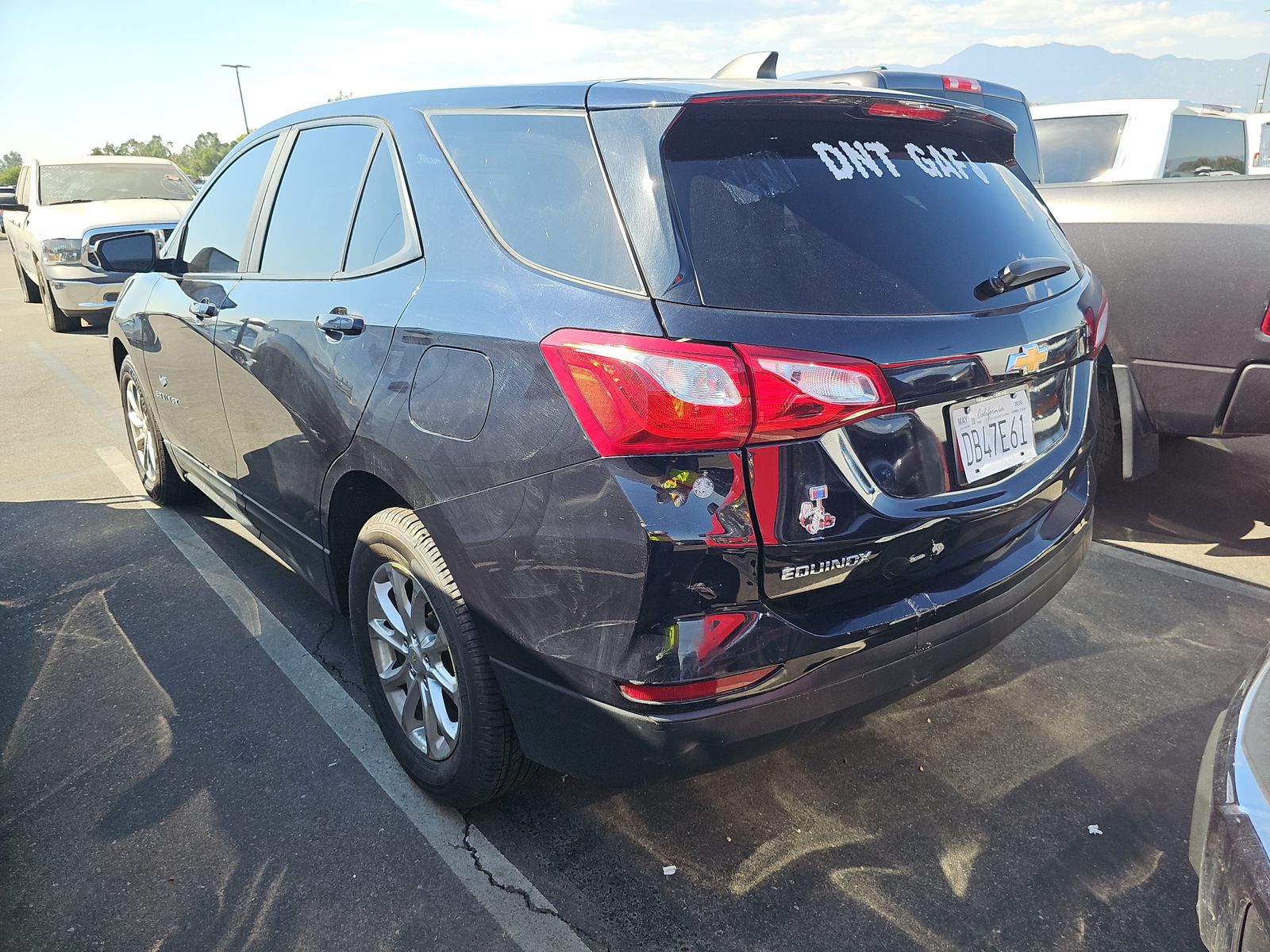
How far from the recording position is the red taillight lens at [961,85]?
5.81 meters

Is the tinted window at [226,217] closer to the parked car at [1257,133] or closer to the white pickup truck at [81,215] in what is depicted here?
the white pickup truck at [81,215]

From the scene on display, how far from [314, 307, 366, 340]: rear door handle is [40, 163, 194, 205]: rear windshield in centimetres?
998

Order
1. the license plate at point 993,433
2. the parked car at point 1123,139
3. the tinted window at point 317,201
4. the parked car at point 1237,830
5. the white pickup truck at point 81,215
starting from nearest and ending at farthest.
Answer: the parked car at point 1237,830, the license plate at point 993,433, the tinted window at point 317,201, the parked car at point 1123,139, the white pickup truck at point 81,215

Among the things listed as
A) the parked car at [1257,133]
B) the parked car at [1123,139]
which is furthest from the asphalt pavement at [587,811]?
the parked car at [1257,133]

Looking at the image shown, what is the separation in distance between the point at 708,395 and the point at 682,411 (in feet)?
0.18

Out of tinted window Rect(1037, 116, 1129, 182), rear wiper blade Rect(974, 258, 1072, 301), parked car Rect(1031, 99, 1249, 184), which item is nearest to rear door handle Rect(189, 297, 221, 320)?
rear wiper blade Rect(974, 258, 1072, 301)

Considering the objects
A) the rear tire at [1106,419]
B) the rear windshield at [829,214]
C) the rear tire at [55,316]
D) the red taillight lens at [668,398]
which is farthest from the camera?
the rear tire at [55,316]

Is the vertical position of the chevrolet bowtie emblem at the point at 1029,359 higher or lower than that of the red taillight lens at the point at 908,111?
lower

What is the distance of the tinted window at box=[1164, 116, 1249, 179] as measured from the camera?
659cm

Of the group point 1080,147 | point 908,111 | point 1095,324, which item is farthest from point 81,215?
point 1095,324

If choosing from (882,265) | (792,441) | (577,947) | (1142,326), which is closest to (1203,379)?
(1142,326)

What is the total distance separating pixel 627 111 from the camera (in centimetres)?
192

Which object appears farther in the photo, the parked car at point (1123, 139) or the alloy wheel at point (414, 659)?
the parked car at point (1123, 139)

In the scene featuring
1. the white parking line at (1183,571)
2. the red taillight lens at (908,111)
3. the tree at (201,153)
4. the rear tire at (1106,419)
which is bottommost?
the white parking line at (1183,571)
